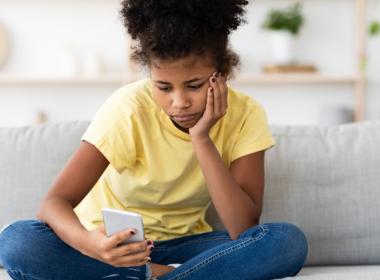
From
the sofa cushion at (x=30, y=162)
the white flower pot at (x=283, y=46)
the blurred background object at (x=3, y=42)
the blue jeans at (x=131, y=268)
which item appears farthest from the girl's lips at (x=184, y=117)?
the blurred background object at (x=3, y=42)

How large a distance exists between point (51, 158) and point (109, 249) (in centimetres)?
59

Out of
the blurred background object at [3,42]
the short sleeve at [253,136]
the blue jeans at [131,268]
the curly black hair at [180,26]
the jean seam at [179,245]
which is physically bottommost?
the jean seam at [179,245]

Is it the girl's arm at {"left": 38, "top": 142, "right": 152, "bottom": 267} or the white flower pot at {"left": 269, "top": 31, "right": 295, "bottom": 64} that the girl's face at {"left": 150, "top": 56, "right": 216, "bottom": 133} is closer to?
the girl's arm at {"left": 38, "top": 142, "right": 152, "bottom": 267}

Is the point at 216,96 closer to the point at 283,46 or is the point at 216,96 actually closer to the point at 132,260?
the point at 132,260

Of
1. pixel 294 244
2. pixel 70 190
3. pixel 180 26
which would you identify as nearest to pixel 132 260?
pixel 70 190

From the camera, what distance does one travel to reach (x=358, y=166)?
75.2 inches

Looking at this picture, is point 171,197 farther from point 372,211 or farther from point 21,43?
point 21,43

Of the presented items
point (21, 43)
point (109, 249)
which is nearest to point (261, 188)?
point (109, 249)

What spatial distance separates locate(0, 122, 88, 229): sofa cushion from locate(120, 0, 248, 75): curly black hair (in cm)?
43

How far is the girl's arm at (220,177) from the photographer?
1.65m

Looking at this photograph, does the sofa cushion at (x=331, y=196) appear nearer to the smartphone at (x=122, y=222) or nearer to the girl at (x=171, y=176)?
the girl at (x=171, y=176)

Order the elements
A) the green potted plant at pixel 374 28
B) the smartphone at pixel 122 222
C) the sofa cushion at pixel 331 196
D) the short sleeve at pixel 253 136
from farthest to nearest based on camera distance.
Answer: the green potted plant at pixel 374 28, the sofa cushion at pixel 331 196, the short sleeve at pixel 253 136, the smartphone at pixel 122 222

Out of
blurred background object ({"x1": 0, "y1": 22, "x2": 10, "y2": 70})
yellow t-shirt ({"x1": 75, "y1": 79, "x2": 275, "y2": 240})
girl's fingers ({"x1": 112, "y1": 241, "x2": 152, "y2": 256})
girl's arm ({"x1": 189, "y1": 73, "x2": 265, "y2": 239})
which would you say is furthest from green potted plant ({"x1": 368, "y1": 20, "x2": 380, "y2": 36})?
girl's fingers ({"x1": 112, "y1": 241, "x2": 152, "y2": 256})

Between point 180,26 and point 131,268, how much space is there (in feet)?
1.69
